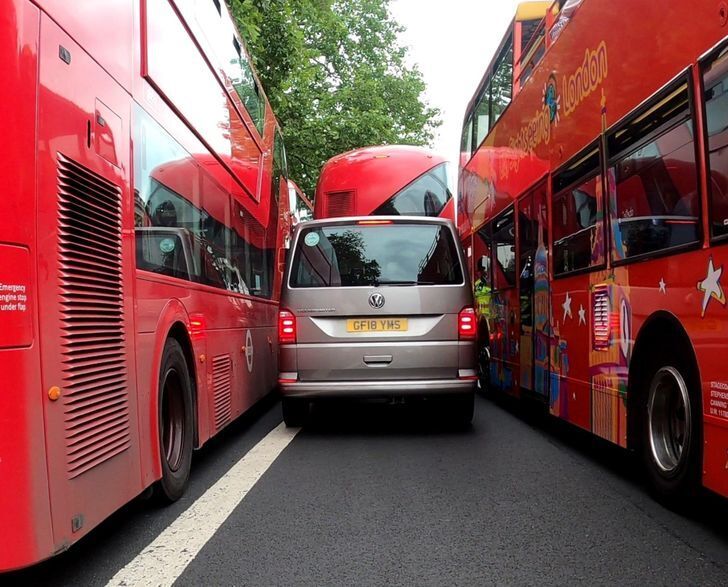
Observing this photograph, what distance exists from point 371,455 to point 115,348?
3.08 meters

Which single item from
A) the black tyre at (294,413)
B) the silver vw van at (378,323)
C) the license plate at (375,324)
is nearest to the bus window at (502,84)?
the silver vw van at (378,323)

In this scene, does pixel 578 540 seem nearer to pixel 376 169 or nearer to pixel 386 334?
pixel 386 334

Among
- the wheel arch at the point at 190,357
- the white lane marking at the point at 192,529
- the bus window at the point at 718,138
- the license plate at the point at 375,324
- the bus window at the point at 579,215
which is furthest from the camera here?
the license plate at the point at 375,324

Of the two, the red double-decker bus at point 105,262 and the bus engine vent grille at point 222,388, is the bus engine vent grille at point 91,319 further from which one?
the bus engine vent grille at point 222,388

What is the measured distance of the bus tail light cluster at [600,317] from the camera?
17.2ft

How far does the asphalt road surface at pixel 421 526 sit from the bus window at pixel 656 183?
1.56 meters

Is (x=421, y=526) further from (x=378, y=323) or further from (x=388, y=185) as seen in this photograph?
(x=388, y=185)

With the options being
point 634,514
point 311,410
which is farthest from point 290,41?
point 634,514

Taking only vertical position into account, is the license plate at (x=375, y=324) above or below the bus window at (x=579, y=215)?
below

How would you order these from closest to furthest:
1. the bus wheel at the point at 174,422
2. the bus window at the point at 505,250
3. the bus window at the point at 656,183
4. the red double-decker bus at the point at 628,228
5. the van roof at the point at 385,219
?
the red double-decker bus at the point at 628,228 → the bus window at the point at 656,183 → the bus wheel at the point at 174,422 → the van roof at the point at 385,219 → the bus window at the point at 505,250

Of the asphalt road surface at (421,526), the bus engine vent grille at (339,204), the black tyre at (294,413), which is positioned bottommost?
the asphalt road surface at (421,526)

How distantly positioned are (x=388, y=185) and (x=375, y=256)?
548 cm

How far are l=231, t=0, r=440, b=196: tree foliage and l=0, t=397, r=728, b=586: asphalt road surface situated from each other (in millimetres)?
8307

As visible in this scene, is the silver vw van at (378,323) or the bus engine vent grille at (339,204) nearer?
the silver vw van at (378,323)
